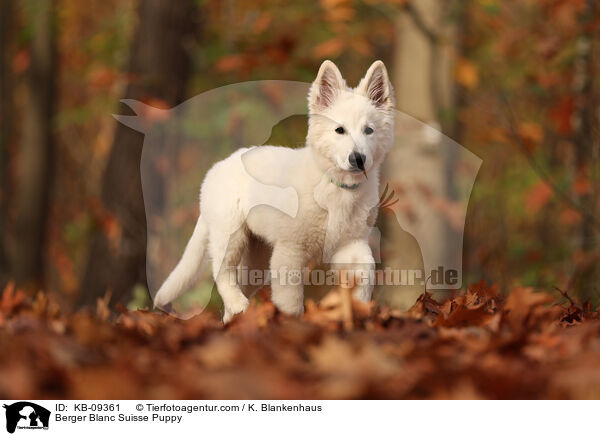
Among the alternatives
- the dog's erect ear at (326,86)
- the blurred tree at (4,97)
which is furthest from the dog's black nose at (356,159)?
the blurred tree at (4,97)

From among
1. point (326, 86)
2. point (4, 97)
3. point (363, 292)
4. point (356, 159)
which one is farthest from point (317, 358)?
point (4, 97)

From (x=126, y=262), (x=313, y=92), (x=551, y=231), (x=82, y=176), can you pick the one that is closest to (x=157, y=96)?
(x=126, y=262)

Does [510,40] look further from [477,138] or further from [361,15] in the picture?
[361,15]

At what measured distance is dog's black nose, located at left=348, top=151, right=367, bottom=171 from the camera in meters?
3.23

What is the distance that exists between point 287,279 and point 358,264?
32 centimetres

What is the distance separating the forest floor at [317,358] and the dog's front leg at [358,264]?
375 millimetres

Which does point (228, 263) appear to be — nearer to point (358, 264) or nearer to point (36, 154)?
point (358, 264)

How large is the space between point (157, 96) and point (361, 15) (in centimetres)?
426

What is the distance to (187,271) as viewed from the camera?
12.4 feet

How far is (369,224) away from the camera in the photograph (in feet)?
11.4
